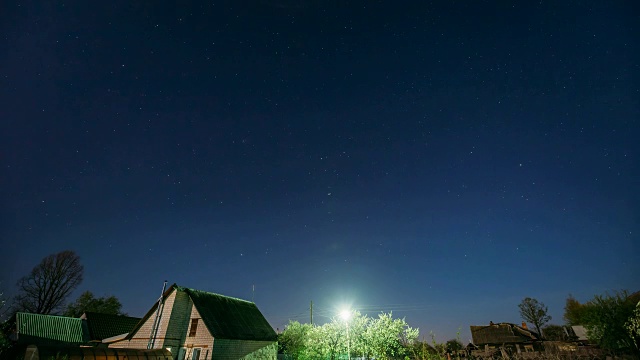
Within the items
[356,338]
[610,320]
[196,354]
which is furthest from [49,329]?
[610,320]

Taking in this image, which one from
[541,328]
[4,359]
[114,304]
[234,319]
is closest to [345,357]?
[234,319]

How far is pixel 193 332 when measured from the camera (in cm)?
3506

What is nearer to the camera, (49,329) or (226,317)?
(49,329)

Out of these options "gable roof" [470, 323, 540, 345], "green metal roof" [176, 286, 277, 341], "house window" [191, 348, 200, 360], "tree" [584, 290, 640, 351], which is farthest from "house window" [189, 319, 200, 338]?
"gable roof" [470, 323, 540, 345]

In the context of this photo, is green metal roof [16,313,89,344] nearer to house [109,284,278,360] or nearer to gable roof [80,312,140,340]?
gable roof [80,312,140,340]

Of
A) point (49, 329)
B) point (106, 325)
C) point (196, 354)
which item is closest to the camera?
point (196, 354)

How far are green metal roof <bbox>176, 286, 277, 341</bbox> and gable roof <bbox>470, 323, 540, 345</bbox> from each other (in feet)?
155

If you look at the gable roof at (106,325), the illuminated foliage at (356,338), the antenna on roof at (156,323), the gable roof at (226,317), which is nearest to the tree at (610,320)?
the illuminated foliage at (356,338)

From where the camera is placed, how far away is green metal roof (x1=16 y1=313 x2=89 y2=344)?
35991 millimetres

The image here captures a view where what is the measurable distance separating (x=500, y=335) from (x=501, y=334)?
33 cm

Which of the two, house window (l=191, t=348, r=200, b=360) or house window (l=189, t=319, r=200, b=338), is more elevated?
house window (l=189, t=319, r=200, b=338)

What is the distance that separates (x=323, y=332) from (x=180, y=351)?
1588 centimetres

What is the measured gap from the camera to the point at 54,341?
121 ft

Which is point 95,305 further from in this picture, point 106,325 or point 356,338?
point 356,338
